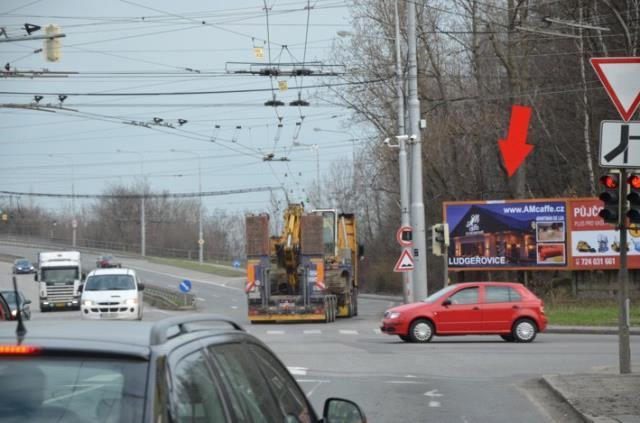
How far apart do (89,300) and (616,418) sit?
1048 inches

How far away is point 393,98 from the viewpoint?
4944 cm

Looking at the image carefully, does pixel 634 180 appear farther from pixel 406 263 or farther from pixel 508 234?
pixel 508 234

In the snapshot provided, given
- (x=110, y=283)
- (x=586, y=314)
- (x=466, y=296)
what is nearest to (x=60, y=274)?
(x=110, y=283)

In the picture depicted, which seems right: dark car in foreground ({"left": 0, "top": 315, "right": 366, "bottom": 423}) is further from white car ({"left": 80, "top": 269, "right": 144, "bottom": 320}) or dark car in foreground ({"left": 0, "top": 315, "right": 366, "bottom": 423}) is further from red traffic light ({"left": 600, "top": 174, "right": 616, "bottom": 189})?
white car ({"left": 80, "top": 269, "right": 144, "bottom": 320})

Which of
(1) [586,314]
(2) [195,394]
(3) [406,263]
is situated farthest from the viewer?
(1) [586,314]

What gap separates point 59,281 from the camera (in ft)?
182

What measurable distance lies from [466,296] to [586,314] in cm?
1163

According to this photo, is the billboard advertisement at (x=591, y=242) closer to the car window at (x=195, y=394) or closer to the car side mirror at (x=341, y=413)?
the car side mirror at (x=341, y=413)

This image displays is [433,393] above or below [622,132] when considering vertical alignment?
below

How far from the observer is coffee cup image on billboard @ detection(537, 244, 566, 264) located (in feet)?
133

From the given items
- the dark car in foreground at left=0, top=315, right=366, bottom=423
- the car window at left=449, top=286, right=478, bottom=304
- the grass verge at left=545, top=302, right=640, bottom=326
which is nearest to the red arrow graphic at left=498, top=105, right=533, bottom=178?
the grass verge at left=545, top=302, right=640, bottom=326

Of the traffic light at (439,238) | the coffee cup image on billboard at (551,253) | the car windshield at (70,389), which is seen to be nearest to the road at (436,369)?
the traffic light at (439,238)

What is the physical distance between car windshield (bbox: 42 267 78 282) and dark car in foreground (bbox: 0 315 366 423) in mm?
52793

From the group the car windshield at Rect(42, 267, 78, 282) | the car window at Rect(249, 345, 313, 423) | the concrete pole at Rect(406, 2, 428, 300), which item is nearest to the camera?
the car window at Rect(249, 345, 313, 423)
